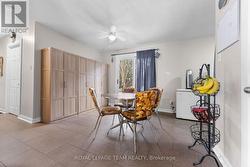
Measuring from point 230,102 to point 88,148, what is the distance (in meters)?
2.03

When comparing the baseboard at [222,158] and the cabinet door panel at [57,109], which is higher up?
the cabinet door panel at [57,109]

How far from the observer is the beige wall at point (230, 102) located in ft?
4.30

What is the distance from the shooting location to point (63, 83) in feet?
11.5

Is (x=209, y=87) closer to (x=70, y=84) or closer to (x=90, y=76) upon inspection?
(x=70, y=84)

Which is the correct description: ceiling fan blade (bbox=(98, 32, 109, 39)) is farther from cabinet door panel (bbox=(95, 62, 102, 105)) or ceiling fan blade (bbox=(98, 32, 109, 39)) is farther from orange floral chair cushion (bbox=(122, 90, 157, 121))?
orange floral chair cushion (bbox=(122, 90, 157, 121))

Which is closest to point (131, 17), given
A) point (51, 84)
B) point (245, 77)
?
point (245, 77)

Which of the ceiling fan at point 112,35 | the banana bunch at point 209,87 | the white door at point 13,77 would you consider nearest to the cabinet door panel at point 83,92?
the ceiling fan at point 112,35

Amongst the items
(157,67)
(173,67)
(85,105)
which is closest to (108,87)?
(85,105)

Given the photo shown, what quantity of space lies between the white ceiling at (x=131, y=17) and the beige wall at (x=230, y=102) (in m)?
0.91

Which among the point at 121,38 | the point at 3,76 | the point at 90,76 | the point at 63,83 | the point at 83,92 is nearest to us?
A: the point at 63,83

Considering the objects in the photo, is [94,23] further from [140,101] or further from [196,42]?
[196,42]

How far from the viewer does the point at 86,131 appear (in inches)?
105

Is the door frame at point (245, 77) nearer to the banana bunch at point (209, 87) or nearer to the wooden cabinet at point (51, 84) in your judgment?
the banana bunch at point (209, 87)

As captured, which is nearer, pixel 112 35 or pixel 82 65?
pixel 112 35
